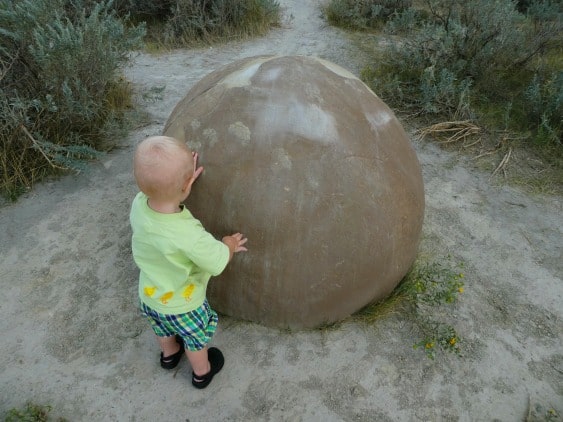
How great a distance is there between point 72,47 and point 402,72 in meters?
3.75

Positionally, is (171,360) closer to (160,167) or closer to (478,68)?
(160,167)

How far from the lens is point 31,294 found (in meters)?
3.10

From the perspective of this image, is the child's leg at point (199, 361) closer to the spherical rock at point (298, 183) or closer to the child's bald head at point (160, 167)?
the spherical rock at point (298, 183)

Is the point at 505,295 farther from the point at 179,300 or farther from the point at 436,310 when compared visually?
the point at 179,300

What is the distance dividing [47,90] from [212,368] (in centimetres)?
317

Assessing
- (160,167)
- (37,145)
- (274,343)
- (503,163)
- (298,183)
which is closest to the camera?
(160,167)

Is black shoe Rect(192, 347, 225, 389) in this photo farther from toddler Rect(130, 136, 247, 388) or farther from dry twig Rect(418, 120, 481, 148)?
dry twig Rect(418, 120, 481, 148)

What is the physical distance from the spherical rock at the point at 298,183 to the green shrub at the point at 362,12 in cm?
568

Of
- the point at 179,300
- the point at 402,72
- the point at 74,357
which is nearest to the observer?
the point at 179,300

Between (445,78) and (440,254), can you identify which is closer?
(440,254)

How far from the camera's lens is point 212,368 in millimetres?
2594

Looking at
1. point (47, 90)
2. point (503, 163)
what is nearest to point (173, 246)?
point (47, 90)

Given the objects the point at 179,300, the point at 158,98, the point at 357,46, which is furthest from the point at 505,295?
the point at 357,46

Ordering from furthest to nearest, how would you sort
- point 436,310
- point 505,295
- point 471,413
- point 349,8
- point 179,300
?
point 349,8
point 505,295
point 436,310
point 471,413
point 179,300
